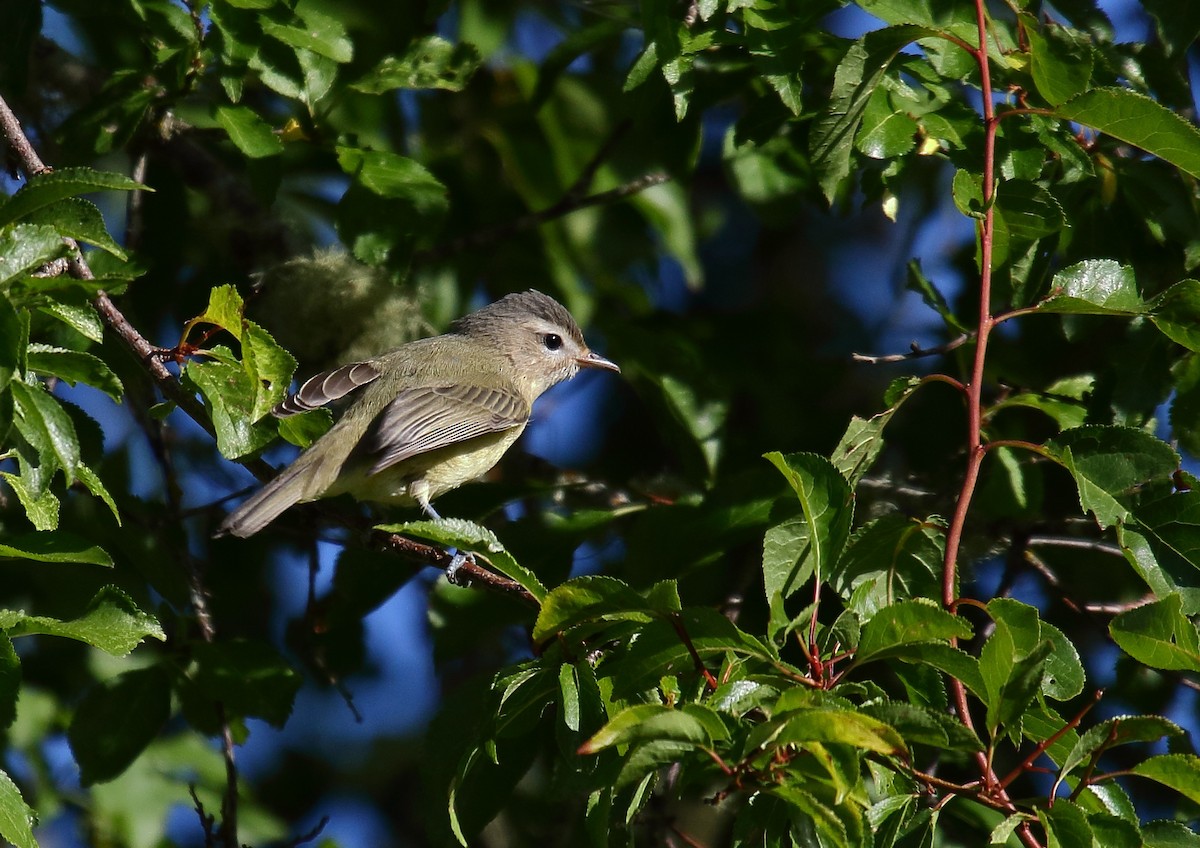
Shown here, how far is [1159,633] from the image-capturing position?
2553 millimetres

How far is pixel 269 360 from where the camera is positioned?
2.86 m

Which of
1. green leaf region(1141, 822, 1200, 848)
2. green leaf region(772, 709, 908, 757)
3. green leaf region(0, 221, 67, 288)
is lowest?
green leaf region(1141, 822, 1200, 848)

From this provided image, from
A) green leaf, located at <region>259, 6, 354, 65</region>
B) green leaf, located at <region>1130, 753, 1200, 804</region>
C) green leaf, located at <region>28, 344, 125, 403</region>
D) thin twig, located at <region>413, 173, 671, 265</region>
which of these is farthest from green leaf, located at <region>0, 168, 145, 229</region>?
thin twig, located at <region>413, 173, 671, 265</region>

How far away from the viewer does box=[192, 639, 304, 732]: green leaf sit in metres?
3.87

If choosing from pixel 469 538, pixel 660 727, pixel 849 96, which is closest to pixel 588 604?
pixel 469 538

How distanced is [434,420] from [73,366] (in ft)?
6.41

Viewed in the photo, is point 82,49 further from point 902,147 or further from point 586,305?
point 902,147

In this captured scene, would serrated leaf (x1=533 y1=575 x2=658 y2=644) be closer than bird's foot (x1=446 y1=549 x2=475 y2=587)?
Yes

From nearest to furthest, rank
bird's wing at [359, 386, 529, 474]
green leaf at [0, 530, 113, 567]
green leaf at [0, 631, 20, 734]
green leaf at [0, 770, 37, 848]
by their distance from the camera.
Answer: green leaf at [0, 770, 37, 848], green leaf at [0, 631, 20, 734], green leaf at [0, 530, 113, 567], bird's wing at [359, 386, 529, 474]

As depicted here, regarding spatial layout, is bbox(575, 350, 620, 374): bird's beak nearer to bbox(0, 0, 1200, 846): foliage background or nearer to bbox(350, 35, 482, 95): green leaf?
bbox(0, 0, 1200, 846): foliage background

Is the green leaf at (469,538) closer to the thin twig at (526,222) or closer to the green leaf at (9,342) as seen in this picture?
the green leaf at (9,342)

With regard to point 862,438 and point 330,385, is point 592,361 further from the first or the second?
point 862,438

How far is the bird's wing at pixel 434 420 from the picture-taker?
4344mm

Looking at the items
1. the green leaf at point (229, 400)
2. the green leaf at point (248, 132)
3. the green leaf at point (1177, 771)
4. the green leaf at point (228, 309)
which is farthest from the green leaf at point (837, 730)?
the green leaf at point (248, 132)
